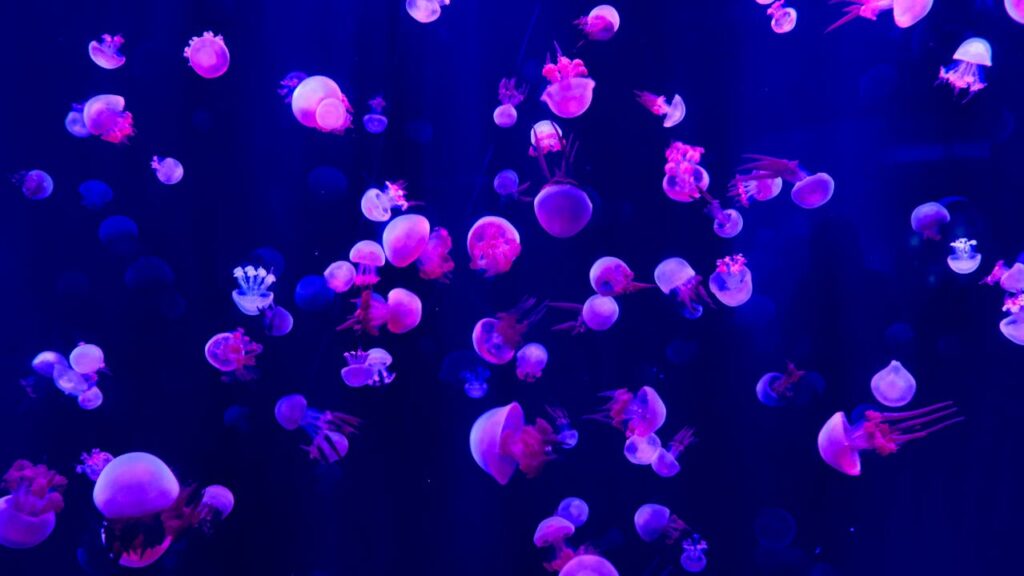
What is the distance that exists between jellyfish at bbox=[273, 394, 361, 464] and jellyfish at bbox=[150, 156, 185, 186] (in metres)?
1.56

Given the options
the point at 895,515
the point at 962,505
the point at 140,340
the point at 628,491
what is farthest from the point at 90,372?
the point at 962,505

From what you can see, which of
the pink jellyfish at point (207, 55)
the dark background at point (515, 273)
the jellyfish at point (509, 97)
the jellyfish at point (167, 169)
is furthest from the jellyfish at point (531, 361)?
the pink jellyfish at point (207, 55)

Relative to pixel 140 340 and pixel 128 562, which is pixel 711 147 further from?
pixel 128 562

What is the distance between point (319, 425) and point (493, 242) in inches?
64.7

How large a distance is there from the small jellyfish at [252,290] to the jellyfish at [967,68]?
436 cm

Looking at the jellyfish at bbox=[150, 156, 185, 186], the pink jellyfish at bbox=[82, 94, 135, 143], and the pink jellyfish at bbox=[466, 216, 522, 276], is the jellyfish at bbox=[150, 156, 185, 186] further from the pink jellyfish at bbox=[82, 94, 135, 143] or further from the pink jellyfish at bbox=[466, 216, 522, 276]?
the pink jellyfish at bbox=[466, 216, 522, 276]

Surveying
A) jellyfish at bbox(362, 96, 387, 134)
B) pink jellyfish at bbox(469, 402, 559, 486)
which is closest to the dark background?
jellyfish at bbox(362, 96, 387, 134)

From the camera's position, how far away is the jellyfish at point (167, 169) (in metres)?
3.88

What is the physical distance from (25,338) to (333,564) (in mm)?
2405

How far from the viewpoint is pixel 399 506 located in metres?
4.11

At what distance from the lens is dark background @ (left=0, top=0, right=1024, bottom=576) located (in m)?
3.84

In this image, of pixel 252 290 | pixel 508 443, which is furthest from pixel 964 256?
pixel 252 290

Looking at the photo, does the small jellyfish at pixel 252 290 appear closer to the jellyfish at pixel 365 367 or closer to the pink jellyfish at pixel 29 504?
the jellyfish at pixel 365 367

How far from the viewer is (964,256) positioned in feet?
12.5
